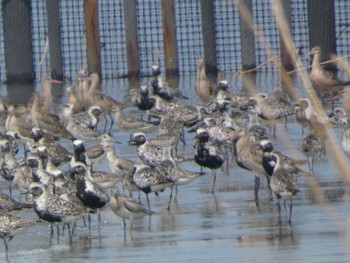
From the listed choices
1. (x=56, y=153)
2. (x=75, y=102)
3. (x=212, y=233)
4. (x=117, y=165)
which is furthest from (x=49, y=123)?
(x=212, y=233)

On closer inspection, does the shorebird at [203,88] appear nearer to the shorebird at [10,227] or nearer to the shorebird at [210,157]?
the shorebird at [210,157]

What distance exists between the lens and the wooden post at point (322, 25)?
2352 cm

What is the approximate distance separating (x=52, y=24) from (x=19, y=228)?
14026 millimetres

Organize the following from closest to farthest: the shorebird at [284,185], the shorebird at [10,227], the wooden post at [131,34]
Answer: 1. the shorebird at [10,227]
2. the shorebird at [284,185]
3. the wooden post at [131,34]

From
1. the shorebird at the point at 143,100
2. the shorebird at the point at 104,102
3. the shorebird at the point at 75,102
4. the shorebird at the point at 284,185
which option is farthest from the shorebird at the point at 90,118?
the shorebird at the point at 284,185

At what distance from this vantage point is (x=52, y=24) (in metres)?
24.3

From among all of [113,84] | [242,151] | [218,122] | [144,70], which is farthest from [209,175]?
[144,70]

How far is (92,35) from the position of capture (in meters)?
24.4

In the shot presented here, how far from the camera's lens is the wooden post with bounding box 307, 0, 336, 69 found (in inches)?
926

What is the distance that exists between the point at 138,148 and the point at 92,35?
973cm

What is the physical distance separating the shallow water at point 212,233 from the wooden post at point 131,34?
10.4 meters

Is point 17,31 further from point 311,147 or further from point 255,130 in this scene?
point 311,147

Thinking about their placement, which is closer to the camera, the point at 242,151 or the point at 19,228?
the point at 19,228

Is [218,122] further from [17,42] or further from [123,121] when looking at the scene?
[17,42]
